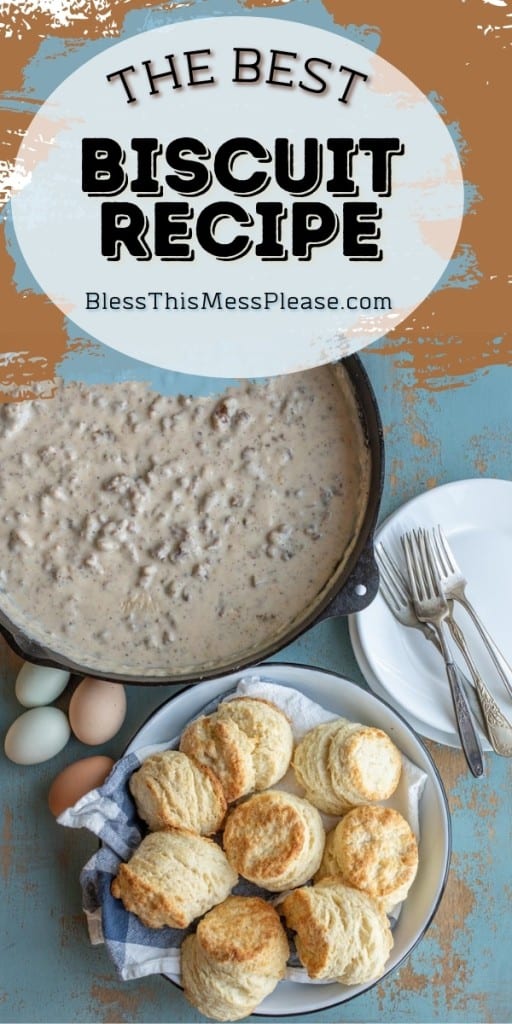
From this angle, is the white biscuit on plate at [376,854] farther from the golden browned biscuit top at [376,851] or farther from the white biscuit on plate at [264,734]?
the white biscuit on plate at [264,734]

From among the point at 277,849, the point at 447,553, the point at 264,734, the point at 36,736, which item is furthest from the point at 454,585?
the point at 36,736

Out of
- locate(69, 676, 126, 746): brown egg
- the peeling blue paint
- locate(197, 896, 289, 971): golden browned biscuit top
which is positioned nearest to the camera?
locate(197, 896, 289, 971): golden browned biscuit top

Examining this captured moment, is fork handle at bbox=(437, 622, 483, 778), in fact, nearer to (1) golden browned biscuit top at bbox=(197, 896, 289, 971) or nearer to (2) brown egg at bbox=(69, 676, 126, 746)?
(1) golden browned biscuit top at bbox=(197, 896, 289, 971)

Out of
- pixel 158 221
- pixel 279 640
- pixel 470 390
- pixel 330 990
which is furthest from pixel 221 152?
pixel 330 990

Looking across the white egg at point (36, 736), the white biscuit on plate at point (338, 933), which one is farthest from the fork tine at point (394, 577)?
the white egg at point (36, 736)

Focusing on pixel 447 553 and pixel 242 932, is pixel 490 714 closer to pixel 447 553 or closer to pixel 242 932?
pixel 447 553

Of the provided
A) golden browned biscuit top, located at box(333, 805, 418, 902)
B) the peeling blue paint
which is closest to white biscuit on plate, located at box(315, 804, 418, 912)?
golden browned biscuit top, located at box(333, 805, 418, 902)
